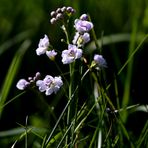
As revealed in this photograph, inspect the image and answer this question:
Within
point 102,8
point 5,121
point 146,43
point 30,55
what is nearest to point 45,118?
point 5,121

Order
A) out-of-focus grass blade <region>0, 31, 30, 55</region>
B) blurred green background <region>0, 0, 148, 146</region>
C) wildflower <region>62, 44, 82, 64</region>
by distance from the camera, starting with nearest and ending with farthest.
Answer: wildflower <region>62, 44, 82, 64</region> → blurred green background <region>0, 0, 148, 146</region> → out-of-focus grass blade <region>0, 31, 30, 55</region>

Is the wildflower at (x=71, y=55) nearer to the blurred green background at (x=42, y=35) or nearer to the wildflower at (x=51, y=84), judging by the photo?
the wildflower at (x=51, y=84)

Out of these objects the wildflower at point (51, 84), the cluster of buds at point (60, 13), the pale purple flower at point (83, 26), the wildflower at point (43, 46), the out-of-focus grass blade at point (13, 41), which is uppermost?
the cluster of buds at point (60, 13)

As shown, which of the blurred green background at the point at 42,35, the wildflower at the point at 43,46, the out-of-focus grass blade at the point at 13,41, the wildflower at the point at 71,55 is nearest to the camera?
the wildflower at the point at 71,55

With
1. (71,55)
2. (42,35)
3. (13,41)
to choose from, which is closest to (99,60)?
(71,55)

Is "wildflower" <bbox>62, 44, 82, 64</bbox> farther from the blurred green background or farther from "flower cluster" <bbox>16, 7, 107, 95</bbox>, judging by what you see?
the blurred green background

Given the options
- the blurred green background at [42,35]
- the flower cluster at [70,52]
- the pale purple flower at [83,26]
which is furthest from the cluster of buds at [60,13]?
the blurred green background at [42,35]

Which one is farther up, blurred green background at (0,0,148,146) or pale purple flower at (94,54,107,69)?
pale purple flower at (94,54,107,69)

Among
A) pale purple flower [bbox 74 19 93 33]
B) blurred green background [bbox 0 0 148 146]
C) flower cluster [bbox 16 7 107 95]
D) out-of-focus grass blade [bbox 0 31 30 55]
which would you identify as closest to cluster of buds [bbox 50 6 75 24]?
flower cluster [bbox 16 7 107 95]
